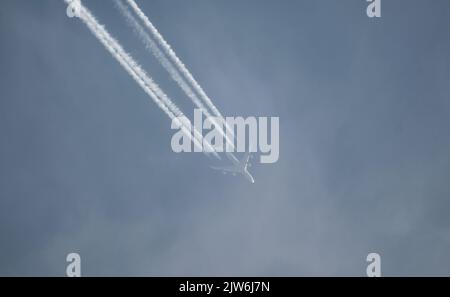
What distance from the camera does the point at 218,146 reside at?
4253 cm
